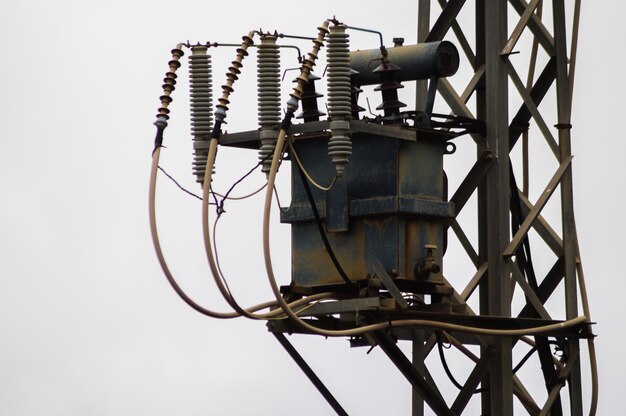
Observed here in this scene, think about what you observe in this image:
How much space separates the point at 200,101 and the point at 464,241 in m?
4.53

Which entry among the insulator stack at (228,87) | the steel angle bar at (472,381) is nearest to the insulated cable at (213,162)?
the insulator stack at (228,87)

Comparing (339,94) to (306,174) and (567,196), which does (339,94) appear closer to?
(306,174)

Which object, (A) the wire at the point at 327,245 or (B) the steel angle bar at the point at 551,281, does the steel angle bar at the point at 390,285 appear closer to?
(A) the wire at the point at 327,245

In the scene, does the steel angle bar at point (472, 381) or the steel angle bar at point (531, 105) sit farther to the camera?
the steel angle bar at point (531, 105)

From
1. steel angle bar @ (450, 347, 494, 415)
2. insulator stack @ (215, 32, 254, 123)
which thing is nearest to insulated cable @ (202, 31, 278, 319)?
insulator stack @ (215, 32, 254, 123)

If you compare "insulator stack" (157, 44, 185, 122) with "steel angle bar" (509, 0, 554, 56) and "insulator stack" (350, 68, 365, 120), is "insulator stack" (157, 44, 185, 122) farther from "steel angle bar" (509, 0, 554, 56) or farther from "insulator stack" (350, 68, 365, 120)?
"steel angle bar" (509, 0, 554, 56)

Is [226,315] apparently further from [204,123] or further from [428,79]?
[428,79]

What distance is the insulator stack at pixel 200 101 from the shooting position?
Answer: 27.1 m

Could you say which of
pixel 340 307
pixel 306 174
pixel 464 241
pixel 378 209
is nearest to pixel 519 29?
pixel 464 241

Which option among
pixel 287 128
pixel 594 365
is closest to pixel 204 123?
pixel 287 128

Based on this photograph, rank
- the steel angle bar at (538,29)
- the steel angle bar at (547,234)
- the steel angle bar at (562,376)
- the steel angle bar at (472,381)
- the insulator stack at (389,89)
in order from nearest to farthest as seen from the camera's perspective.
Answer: the insulator stack at (389,89) → the steel angle bar at (472,381) → the steel angle bar at (562,376) → the steel angle bar at (547,234) → the steel angle bar at (538,29)

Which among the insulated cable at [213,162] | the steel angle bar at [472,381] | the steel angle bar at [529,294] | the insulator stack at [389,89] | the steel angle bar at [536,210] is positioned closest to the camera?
the insulated cable at [213,162]

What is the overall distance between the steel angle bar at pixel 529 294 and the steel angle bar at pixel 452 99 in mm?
1793

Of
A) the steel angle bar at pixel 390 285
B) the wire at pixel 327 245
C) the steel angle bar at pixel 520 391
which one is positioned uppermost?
the wire at pixel 327 245
